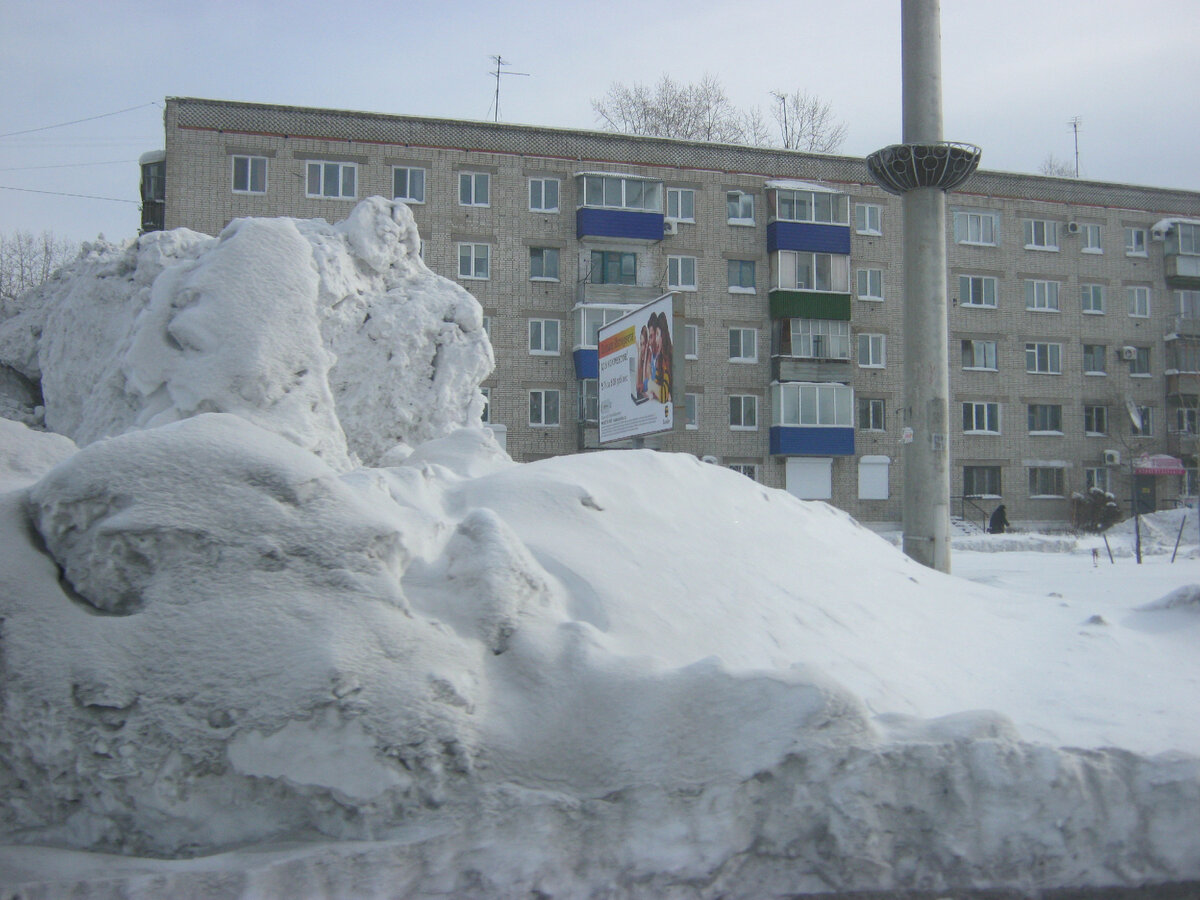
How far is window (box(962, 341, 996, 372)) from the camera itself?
32844mm

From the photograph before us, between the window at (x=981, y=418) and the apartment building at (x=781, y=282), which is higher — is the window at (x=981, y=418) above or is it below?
below

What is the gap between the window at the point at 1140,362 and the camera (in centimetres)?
3466

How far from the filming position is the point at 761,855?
9.27 ft

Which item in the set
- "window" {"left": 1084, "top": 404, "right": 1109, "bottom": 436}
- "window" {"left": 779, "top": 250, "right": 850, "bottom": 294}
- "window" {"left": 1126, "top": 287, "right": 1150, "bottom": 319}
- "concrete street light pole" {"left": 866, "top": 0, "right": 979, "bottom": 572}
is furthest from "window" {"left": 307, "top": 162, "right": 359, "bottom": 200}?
"window" {"left": 1126, "top": 287, "right": 1150, "bottom": 319}

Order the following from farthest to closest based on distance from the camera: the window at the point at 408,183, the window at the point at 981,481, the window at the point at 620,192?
the window at the point at 981,481 < the window at the point at 620,192 < the window at the point at 408,183


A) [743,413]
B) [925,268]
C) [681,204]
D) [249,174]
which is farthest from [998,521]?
[249,174]

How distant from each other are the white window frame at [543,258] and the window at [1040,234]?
17.0 meters

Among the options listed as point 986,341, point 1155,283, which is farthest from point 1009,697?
point 1155,283

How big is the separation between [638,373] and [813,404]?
1700cm

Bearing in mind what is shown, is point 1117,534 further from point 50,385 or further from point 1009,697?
point 50,385

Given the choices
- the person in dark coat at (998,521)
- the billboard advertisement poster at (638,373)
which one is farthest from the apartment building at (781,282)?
the billboard advertisement poster at (638,373)

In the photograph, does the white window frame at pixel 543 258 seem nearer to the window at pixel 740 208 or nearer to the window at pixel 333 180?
the window at pixel 333 180

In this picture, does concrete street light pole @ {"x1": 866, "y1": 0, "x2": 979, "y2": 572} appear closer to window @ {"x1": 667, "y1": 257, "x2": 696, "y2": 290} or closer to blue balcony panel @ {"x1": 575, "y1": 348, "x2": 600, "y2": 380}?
blue balcony panel @ {"x1": 575, "y1": 348, "x2": 600, "y2": 380}

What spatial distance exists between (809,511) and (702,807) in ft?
14.3
